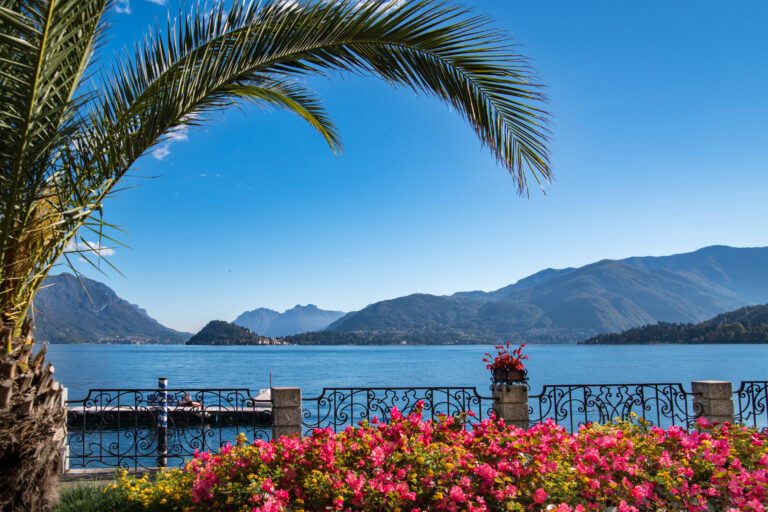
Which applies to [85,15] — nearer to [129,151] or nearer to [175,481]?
[129,151]

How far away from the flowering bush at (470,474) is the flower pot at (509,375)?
272 centimetres

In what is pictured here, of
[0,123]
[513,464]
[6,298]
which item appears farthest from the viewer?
[513,464]

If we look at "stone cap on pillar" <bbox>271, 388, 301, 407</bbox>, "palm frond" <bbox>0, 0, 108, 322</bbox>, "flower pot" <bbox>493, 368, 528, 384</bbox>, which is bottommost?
"stone cap on pillar" <bbox>271, 388, 301, 407</bbox>

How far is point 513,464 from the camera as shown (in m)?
4.15

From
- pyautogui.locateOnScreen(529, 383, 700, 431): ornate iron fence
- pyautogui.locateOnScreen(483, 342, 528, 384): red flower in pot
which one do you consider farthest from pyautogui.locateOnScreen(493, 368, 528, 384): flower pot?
pyautogui.locateOnScreen(529, 383, 700, 431): ornate iron fence

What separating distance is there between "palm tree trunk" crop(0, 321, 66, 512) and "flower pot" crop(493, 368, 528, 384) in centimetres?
590

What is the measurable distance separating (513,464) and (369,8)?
3.86 m

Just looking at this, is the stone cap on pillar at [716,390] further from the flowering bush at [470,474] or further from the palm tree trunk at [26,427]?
the palm tree trunk at [26,427]

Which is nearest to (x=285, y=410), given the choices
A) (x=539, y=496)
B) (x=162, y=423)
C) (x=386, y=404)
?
(x=386, y=404)

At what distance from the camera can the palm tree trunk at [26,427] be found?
3693 millimetres

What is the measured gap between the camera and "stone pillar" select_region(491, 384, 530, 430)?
8000 millimetres

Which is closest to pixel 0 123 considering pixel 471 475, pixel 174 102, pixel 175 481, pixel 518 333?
pixel 174 102

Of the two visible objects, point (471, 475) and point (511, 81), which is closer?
point (471, 475)

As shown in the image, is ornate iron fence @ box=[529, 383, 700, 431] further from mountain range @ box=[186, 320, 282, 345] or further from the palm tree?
mountain range @ box=[186, 320, 282, 345]
